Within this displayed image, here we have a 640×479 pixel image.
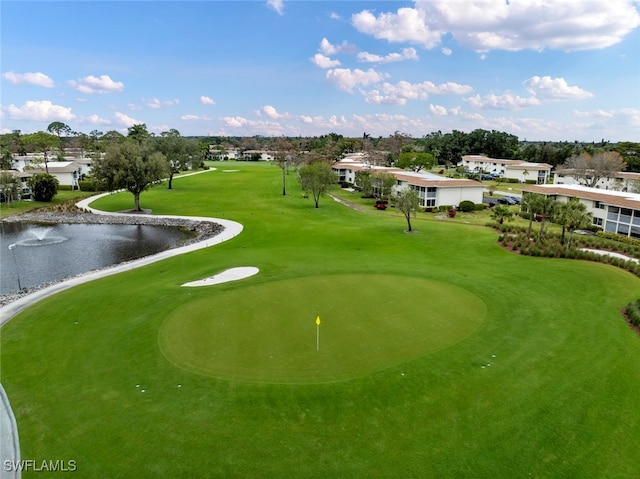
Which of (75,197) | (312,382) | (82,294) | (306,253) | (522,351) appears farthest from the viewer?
(75,197)

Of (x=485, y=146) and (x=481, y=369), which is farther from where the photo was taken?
(x=485, y=146)

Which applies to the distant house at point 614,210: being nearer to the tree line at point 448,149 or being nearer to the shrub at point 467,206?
the shrub at point 467,206

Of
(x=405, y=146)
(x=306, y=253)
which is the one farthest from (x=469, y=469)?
(x=405, y=146)

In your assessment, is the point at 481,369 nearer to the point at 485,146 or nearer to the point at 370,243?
the point at 370,243

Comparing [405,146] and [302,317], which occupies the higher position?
[405,146]

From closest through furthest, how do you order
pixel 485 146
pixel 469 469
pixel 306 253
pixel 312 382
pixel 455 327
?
pixel 469 469 < pixel 312 382 < pixel 455 327 < pixel 306 253 < pixel 485 146

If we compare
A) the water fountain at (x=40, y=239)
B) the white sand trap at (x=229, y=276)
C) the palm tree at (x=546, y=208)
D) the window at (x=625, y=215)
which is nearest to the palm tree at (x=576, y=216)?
the palm tree at (x=546, y=208)
